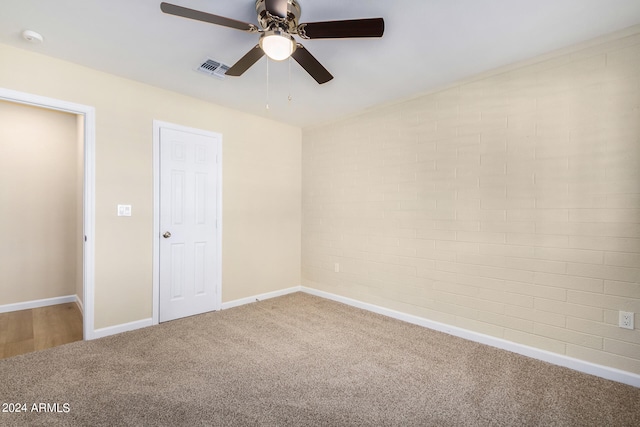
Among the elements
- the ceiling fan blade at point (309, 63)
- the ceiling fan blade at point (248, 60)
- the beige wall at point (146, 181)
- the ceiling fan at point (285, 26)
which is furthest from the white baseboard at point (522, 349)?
the ceiling fan blade at point (248, 60)

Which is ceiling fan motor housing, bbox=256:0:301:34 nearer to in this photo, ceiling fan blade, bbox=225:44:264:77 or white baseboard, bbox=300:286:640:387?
ceiling fan blade, bbox=225:44:264:77

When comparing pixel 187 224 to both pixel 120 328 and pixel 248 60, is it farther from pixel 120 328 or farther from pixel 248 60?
pixel 248 60

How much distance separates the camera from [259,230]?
14.5ft

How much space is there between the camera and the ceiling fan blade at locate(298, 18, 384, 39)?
5.99 ft

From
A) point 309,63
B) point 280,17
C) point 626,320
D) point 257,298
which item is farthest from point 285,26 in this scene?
point 257,298

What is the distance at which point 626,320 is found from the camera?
232cm

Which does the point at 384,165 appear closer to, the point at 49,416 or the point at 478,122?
the point at 478,122

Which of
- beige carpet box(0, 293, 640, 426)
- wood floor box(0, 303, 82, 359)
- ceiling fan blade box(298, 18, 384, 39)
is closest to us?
ceiling fan blade box(298, 18, 384, 39)

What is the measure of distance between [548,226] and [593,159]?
0.61 metres

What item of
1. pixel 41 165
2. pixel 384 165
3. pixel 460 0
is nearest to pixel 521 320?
pixel 384 165

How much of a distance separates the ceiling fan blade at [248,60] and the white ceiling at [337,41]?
10.2 inches

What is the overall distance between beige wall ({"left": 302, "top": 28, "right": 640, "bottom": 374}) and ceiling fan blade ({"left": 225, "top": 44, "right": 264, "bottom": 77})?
6.59 ft

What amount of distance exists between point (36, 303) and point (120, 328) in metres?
1.85

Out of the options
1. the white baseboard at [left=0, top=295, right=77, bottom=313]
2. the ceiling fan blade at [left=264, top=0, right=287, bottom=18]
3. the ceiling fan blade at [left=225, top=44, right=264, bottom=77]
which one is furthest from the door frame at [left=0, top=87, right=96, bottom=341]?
the ceiling fan blade at [left=264, top=0, right=287, bottom=18]
